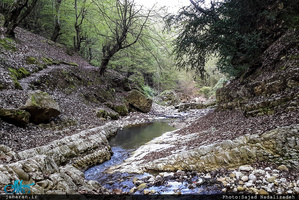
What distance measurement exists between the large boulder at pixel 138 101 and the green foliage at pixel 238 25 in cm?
893

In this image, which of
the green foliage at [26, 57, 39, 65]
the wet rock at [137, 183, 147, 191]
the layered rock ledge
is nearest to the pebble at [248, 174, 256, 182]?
the layered rock ledge

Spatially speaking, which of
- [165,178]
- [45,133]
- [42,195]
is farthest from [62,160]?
[165,178]

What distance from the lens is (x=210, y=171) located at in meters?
3.52

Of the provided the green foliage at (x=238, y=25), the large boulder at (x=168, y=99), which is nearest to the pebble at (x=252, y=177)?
Answer: the green foliage at (x=238, y=25)

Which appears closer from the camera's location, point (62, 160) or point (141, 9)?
point (62, 160)

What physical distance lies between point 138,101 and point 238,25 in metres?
11.6

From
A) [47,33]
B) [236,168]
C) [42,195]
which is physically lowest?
[236,168]

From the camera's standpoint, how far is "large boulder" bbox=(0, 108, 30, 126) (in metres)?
5.34

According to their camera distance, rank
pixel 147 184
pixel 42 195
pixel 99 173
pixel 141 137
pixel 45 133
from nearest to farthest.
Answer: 1. pixel 42 195
2. pixel 147 184
3. pixel 99 173
4. pixel 45 133
5. pixel 141 137

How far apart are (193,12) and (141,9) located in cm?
266

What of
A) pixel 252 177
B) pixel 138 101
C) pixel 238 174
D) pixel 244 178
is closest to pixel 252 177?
pixel 252 177

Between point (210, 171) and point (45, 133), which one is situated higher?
point (45, 133)

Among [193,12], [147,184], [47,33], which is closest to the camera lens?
[147,184]

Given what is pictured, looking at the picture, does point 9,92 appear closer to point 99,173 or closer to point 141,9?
point 99,173
